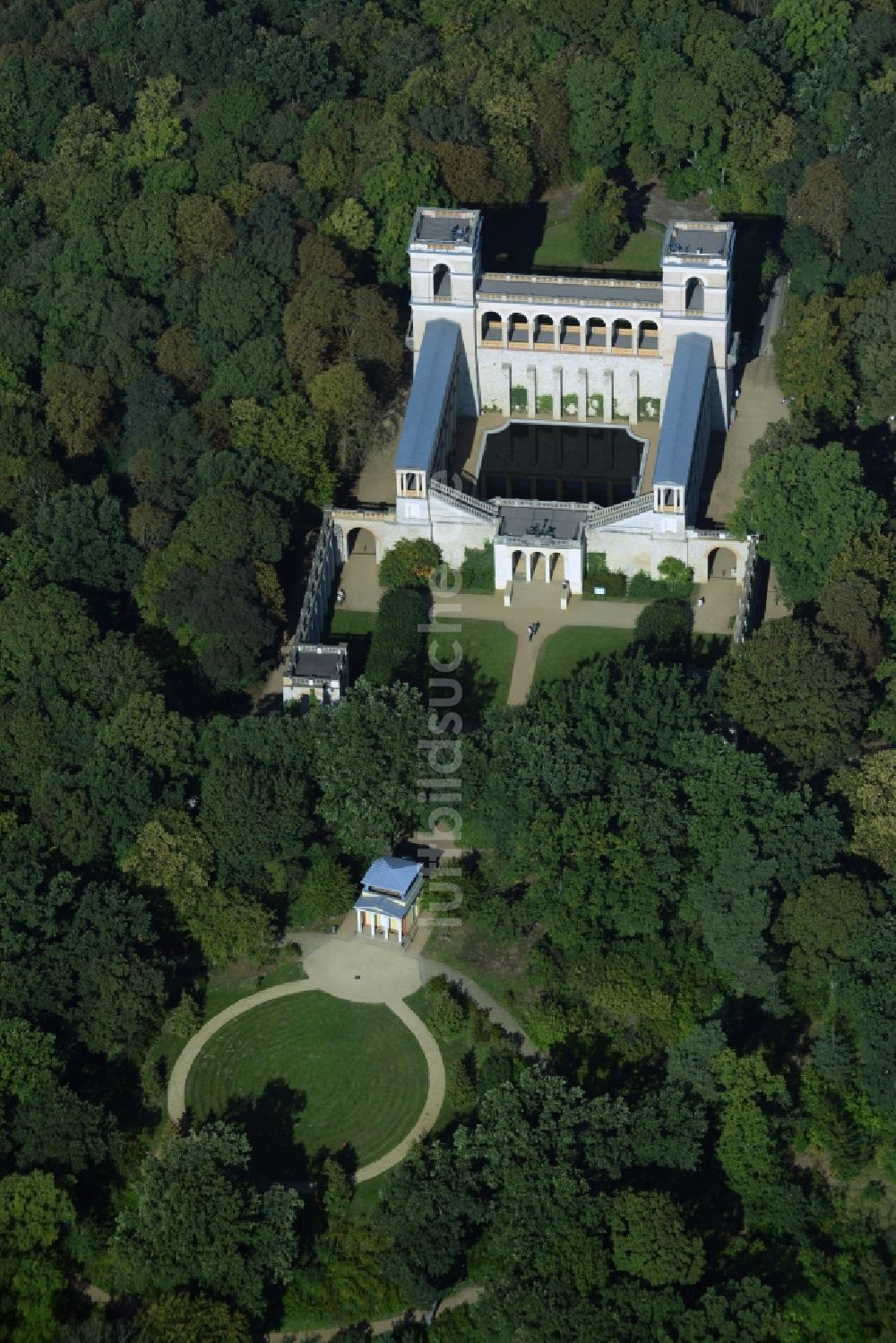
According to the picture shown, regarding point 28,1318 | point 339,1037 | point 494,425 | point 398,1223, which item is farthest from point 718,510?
point 28,1318

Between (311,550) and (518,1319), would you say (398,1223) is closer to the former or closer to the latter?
(518,1319)

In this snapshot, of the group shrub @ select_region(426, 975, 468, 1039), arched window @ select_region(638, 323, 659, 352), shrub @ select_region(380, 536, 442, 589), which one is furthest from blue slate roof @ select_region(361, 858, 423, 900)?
arched window @ select_region(638, 323, 659, 352)

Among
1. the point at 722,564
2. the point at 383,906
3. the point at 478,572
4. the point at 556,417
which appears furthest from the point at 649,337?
the point at 383,906

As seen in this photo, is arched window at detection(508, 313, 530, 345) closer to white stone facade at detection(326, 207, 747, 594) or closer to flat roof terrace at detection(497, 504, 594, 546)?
white stone facade at detection(326, 207, 747, 594)

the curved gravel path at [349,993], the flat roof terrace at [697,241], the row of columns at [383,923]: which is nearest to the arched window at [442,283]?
the flat roof terrace at [697,241]

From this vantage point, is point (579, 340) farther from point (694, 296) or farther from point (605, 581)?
point (605, 581)

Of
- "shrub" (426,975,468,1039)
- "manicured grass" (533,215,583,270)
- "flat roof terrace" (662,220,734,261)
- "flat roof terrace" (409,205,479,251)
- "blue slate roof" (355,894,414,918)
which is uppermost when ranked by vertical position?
"flat roof terrace" (662,220,734,261)

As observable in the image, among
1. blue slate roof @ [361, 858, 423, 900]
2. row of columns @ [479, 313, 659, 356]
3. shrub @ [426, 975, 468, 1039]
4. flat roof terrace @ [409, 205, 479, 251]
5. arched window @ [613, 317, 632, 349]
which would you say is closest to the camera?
shrub @ [426, 975, 468, 1039]
